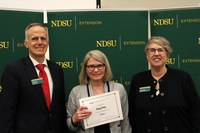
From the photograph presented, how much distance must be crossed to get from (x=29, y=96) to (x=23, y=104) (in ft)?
0.33

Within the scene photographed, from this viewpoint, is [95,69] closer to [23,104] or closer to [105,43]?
[23,104]

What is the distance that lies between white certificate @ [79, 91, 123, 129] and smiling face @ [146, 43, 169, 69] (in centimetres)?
51

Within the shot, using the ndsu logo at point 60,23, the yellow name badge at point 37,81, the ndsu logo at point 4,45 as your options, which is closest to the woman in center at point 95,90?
the yellow name badge at point 37,81

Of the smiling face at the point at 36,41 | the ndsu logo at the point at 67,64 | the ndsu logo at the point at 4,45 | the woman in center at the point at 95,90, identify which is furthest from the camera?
the ndsu logo at the point at 67,64

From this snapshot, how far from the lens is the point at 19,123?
2498 mm

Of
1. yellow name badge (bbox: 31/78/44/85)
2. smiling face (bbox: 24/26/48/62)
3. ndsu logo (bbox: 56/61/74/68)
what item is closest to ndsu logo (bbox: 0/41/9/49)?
ndsu logo (bbox: 56/61/74/68)

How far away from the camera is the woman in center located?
268 cm

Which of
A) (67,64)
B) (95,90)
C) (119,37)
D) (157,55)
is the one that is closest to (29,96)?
(95,90)

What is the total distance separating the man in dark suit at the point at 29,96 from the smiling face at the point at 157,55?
1060mm

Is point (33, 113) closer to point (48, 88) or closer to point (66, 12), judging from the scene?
point (48, 88)

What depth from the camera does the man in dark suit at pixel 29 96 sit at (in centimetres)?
244

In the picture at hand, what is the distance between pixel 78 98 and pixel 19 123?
0.64 m

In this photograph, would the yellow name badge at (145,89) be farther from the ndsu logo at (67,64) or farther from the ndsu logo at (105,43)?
the ndsu logo at (67,64)

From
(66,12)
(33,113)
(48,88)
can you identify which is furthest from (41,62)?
(66,12)
